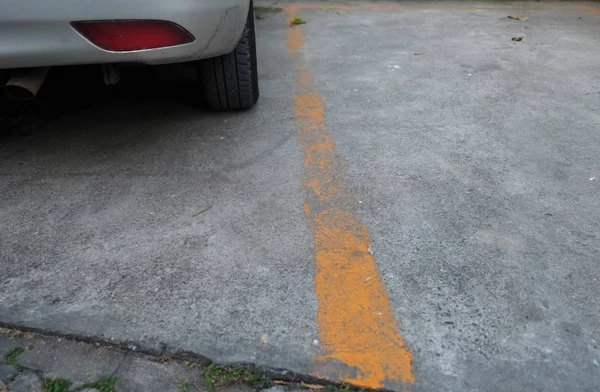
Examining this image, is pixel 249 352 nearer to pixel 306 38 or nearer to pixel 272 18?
pixel 306 38

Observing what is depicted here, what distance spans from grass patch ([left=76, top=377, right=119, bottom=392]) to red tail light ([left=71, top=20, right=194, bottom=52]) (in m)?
1.34

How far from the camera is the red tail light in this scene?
2285 millimetres

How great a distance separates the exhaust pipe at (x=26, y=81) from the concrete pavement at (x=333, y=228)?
1.40ft

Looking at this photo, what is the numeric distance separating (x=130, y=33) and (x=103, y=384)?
1.39 meters

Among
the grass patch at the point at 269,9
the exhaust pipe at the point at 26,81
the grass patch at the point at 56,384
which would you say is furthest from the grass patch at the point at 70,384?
the grass patch at the point at 269,9

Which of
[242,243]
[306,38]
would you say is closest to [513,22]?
[306,38]

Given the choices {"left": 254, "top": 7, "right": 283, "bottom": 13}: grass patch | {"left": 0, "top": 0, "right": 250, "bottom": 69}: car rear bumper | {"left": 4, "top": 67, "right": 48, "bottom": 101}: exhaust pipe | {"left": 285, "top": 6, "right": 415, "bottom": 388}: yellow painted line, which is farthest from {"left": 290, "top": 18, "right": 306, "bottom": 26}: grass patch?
{"left": 4, "top": 67, "right": 48, "bottom": 101}: exhaust pipe

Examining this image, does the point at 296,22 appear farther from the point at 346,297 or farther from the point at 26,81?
the point at 346,297

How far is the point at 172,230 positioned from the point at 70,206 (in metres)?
0.55

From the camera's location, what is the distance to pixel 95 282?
2.09 metres

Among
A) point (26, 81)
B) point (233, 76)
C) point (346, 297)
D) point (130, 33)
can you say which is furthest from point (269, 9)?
point (346, 297)

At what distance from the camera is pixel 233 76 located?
3275mm

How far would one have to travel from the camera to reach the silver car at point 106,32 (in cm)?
223

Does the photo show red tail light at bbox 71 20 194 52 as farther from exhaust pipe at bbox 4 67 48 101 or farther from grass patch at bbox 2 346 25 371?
grass patch at bbox 2 346 25 371
